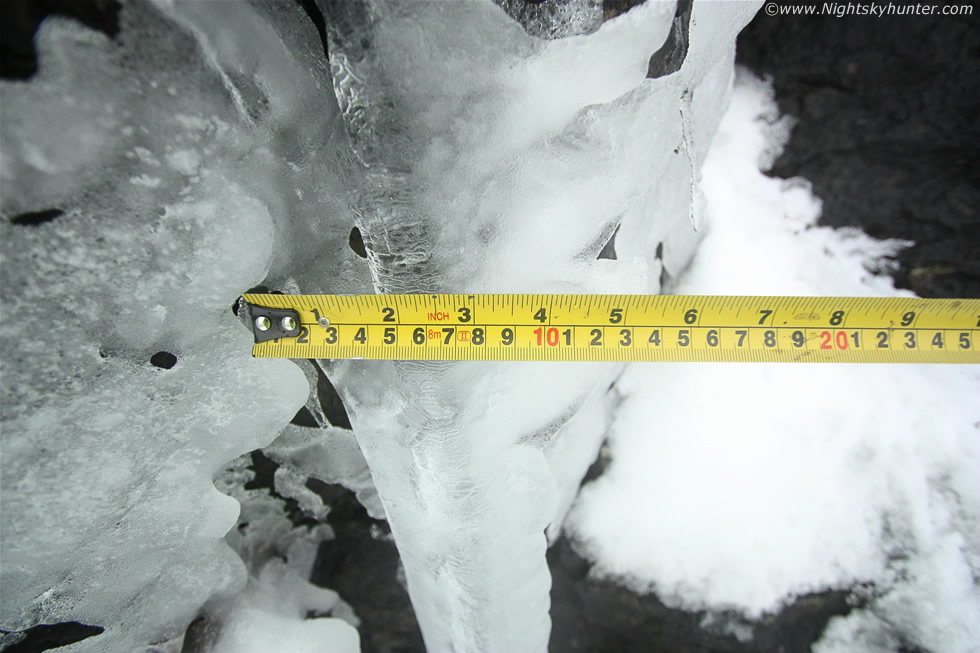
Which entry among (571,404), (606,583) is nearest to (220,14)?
(571,404)

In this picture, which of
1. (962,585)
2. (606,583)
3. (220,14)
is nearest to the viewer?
(220,14)

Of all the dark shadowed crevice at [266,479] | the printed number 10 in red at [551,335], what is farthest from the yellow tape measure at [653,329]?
the dark shadowed crevice at [266,479]

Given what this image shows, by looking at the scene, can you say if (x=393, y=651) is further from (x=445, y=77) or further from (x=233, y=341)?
(x=445, y=77)

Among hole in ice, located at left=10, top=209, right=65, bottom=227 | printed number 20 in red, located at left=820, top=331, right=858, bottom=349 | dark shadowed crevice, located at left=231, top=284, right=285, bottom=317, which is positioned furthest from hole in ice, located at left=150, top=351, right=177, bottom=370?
printed number 20 in red, located at left=820, top=331, right=858, bottom=349

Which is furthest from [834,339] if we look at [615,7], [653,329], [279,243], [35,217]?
[35,217]

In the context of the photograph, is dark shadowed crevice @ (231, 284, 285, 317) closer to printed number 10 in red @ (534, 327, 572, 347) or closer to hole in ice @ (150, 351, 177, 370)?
hole in ice @ (150, 351, 177, 370)

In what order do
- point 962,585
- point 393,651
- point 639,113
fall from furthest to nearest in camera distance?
point 393,651
point 962,585
point 639,113

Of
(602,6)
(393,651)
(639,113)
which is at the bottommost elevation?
(393,651)
